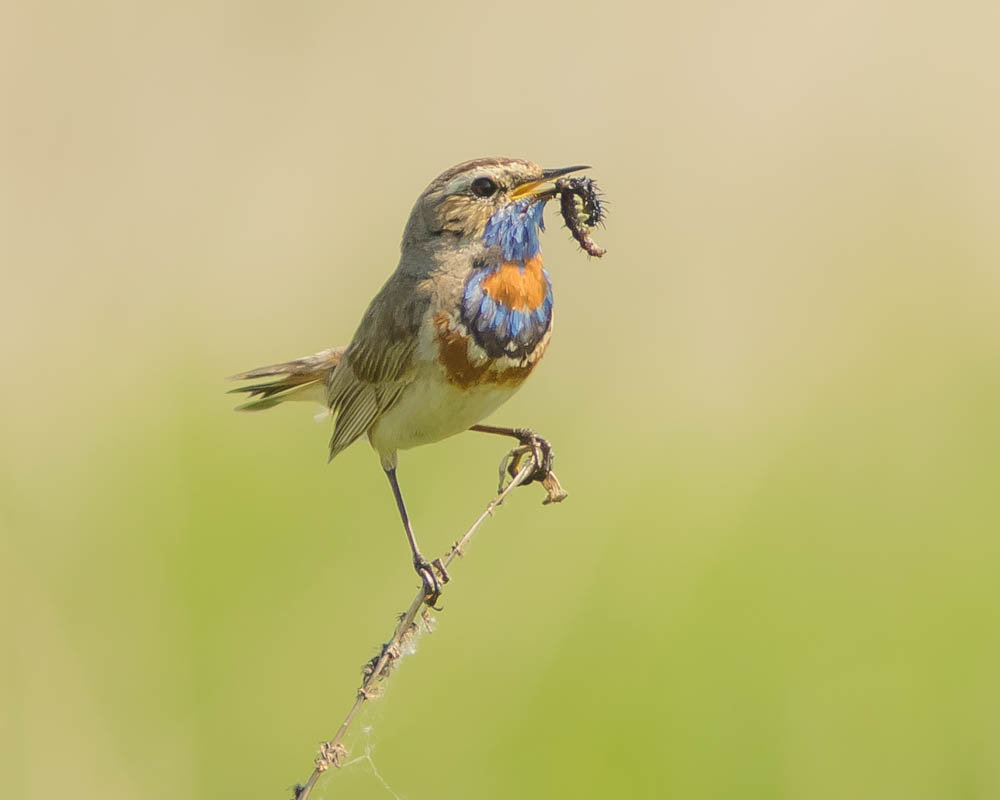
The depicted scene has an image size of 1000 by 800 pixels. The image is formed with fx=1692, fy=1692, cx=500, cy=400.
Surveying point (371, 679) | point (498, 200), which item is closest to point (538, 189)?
point (498, 200)

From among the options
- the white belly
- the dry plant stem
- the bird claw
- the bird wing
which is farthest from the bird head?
the bird claw

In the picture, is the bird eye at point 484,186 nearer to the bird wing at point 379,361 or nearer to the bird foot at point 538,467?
the bird wing at point 379,361

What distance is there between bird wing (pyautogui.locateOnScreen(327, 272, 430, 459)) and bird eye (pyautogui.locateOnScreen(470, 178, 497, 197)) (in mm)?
366

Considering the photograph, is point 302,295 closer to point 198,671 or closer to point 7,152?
point 7,152

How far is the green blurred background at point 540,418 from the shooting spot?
235 inches

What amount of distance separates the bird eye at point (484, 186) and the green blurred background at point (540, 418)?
109 cm

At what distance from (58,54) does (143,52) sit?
18.5 inches

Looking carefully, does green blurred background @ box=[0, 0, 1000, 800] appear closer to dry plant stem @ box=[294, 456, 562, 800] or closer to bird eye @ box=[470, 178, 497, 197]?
dry plant stem @ box=[294, 456, 562, 800]

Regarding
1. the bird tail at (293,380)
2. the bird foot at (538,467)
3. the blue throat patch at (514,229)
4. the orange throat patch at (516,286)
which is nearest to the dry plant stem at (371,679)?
the bird foot at (538,467)

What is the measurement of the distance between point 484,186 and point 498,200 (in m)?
0.06

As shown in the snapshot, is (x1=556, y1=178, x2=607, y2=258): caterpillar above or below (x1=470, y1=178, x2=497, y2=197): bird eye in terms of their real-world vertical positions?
below

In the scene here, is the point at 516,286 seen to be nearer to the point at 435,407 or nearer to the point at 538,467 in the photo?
the point at 435,407

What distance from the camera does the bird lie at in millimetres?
5223

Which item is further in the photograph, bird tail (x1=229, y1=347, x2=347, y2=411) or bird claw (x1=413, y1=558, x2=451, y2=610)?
bird tail (x1=229, y1=347, x2=347, y2=411)
